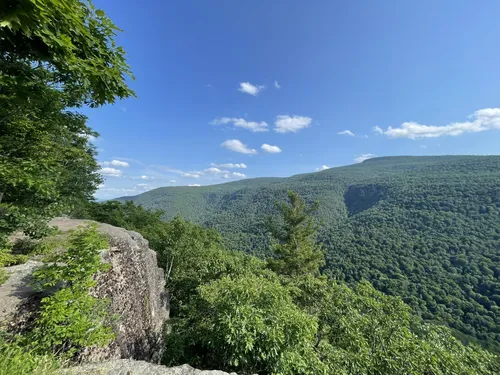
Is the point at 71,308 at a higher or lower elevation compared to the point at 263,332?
higher

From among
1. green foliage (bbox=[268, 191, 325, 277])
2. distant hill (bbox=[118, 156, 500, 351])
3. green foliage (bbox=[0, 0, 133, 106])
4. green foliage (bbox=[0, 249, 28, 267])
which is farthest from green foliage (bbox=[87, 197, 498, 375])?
distant hill (bbox=[118, 156, 500, 351])

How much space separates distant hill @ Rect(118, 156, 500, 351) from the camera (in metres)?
45.9

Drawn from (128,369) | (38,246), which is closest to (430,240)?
(128,369)

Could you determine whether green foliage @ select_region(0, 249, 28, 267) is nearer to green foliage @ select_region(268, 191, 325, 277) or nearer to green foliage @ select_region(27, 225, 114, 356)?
green foliage @ select_region(27, 225, 114, 356)

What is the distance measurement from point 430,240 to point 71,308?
10676cm

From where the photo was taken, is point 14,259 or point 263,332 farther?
point 263,332

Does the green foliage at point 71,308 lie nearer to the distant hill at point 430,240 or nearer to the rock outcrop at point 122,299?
the rock outcrop at point 122,299

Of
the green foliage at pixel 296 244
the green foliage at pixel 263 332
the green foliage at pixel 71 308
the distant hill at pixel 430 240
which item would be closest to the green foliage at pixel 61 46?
the green foliage at pixel 71 308

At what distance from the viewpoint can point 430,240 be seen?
3219 inches

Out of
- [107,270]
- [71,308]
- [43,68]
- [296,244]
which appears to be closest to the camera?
[43,68]

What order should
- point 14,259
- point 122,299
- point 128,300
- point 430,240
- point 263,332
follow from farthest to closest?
1. point 430,240
2. point 128,300
3. point 122,299
4. point 263,332
5. point 14,259

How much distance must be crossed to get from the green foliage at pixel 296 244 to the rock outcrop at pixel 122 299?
12530 millimetres

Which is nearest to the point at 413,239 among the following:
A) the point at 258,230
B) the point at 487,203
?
the point at 487,203

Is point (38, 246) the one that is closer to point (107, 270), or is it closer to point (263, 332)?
point (107, 270)
